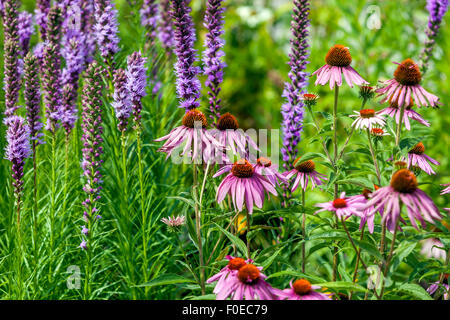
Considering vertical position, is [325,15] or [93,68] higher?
[325,15]

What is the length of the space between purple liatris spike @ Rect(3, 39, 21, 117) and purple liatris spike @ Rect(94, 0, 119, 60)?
1.16ft

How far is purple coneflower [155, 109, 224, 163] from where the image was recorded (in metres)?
1.65

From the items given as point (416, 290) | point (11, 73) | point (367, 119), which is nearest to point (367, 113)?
point (367, 119)

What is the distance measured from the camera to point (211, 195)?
2201 mm

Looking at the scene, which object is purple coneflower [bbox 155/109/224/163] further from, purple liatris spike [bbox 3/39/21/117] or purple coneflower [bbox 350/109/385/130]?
purple liatris spike [bbox 3/39/21/117]

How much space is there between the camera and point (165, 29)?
3211 millimetres

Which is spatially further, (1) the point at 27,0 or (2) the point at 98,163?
(1) the point at 27,0

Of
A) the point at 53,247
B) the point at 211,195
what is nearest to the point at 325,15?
the point at 211,195

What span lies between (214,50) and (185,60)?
0.60ft

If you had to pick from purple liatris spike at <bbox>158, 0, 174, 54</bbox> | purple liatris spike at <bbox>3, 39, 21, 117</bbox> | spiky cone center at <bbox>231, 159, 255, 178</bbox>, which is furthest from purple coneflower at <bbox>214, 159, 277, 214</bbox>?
purple liatris spike at <bbox>158, 0, 174, 54</bbox>

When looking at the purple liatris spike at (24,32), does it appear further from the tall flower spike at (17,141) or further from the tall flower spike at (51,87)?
the tall flower spike at (17,141)

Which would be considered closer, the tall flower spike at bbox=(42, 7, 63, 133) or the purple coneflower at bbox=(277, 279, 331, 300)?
the purple coneflower at bbox=(277, 279, 331, 300)

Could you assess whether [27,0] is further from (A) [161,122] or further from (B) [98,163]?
(B) [98,163]

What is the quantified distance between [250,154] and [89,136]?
27.0 inches
